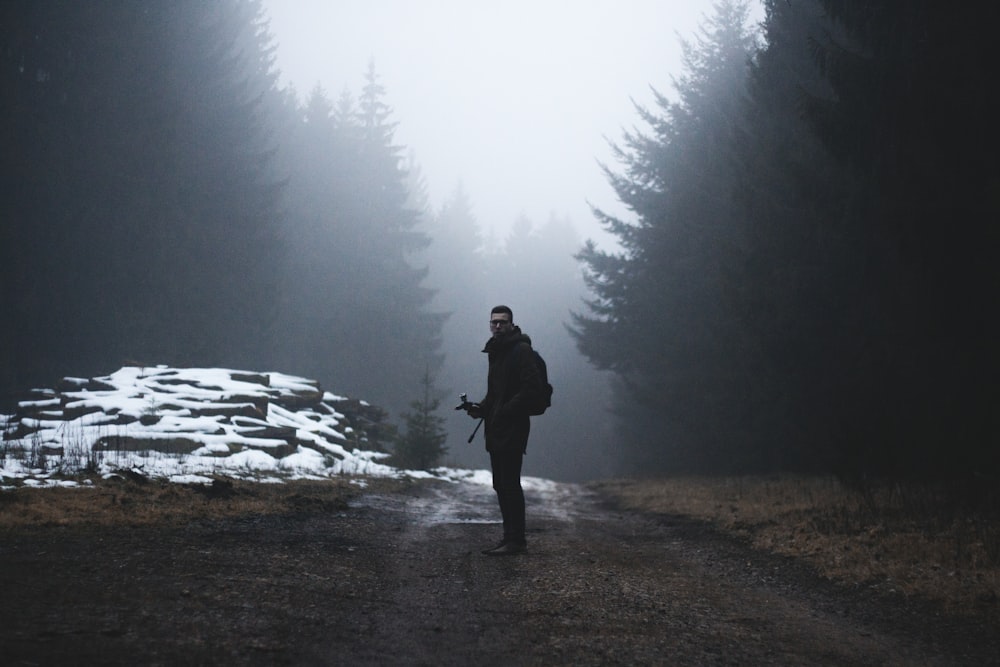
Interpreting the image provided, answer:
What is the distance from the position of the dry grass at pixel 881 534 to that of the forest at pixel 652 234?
1013 mm

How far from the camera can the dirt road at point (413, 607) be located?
10.7ft

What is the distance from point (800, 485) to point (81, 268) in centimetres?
2327

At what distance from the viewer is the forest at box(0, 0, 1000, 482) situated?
845cm

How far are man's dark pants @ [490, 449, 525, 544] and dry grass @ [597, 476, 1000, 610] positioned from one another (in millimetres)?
2963

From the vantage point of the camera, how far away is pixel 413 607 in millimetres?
4305

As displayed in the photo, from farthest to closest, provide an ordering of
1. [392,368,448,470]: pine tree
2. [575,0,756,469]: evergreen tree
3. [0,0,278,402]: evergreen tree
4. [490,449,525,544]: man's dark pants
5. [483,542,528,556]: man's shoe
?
[0,0,278,402]: evergreen tree < [575,0,756,469]: evergreen tree < [392,368,448,470]: pine tree < [490,449,525,544]: man's dark pants < [483,542,528,556]: man's shoe

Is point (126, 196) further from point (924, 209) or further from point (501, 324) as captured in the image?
point (924, 209)

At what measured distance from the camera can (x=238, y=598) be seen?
3963 millimetres


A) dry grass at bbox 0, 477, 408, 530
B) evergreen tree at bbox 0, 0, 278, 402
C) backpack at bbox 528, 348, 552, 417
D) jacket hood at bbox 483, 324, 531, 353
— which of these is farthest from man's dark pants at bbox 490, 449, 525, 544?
evergreen tree at bbox 0, 0, 278, 402

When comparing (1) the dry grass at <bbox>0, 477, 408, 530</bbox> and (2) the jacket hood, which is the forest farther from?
(1) the dry grass at <bbox>0, 477, 408, 530</bbox>

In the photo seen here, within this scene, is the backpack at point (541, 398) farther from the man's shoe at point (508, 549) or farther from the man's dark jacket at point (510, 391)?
the man's shoe at point (508, 549)

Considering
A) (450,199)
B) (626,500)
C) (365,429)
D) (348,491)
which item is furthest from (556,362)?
(348,491)

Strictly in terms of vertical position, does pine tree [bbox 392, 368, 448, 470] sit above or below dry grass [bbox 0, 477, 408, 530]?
above

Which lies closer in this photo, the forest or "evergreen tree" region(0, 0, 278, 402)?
the forest
